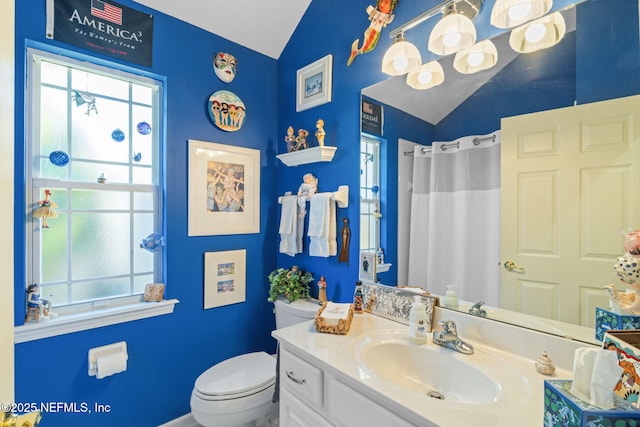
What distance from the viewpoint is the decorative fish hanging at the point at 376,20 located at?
59.2 inches

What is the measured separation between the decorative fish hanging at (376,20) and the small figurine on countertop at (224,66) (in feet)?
2.91

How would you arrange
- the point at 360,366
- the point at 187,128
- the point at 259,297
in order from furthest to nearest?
the point at 259,297 → the point at 187,128 → the point at 360,366

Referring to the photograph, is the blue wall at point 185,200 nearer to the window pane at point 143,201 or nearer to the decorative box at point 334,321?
the window pane at point 143,201

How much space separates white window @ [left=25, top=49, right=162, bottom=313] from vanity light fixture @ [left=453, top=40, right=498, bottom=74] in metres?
1.68

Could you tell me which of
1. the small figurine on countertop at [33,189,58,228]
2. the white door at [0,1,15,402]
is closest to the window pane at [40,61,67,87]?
the small figurine on countertop at [33,189,58,228]

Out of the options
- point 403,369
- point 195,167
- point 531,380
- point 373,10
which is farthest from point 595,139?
point 195,167

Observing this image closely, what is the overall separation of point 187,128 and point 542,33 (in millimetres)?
1802

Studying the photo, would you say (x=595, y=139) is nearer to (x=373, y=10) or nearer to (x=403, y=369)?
(x=403, y=369)

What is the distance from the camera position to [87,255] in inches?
63.5

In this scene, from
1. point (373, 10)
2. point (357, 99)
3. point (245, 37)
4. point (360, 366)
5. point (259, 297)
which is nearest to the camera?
point (360, 366)

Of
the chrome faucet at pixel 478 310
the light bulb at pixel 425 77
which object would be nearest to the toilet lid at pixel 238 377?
the chrome faucet at pixel 478 310

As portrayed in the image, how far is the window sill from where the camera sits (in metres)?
1.36

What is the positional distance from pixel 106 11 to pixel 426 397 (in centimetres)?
225

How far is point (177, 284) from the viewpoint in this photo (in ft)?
5.96
